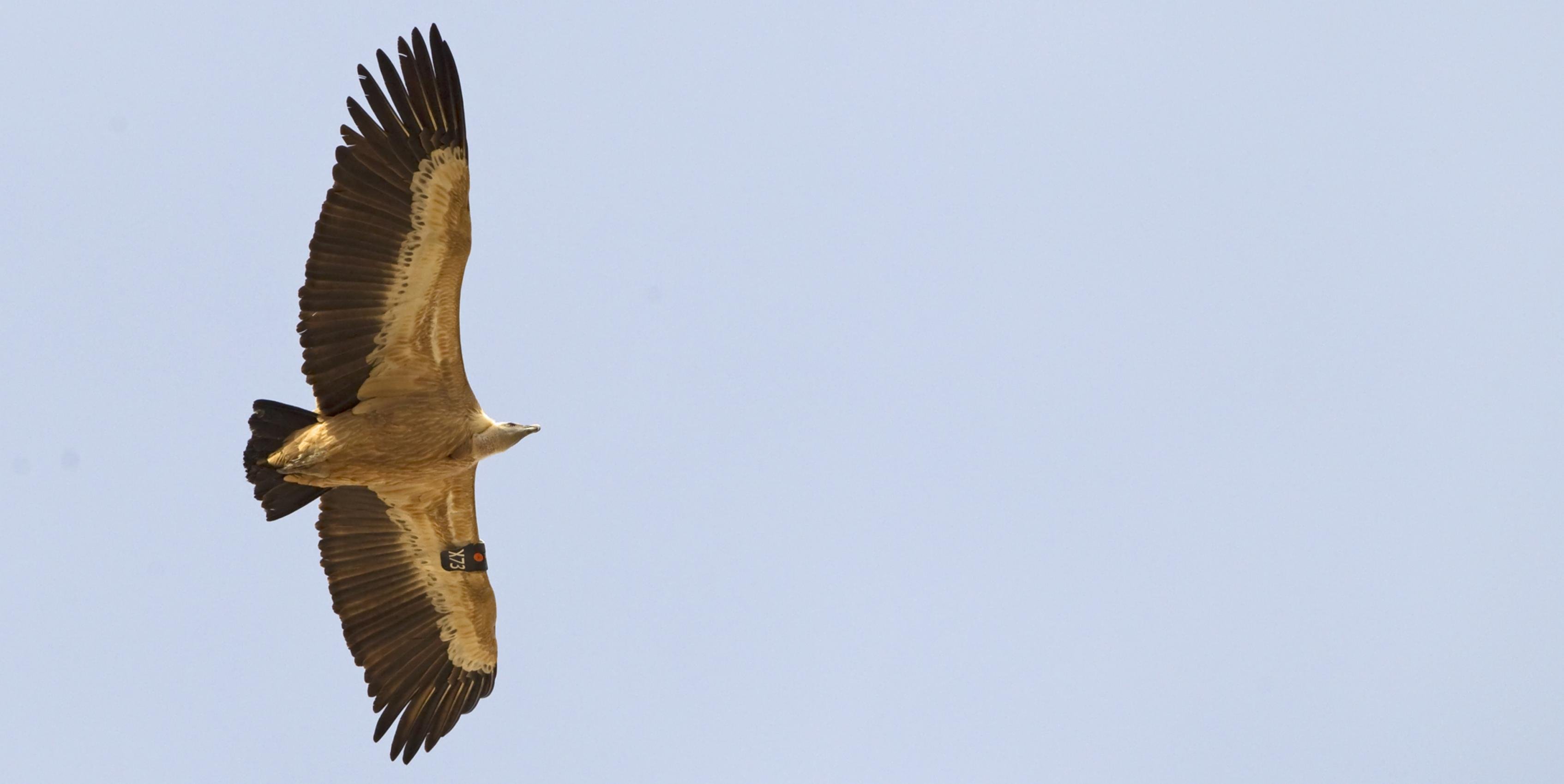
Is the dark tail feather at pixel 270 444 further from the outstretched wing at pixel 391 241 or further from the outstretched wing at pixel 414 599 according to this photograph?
the outstretched wing at pixel 414 599

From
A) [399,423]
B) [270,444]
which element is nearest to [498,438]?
[399,423]

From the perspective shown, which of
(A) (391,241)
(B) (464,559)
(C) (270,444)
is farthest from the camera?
(B) (464,559)

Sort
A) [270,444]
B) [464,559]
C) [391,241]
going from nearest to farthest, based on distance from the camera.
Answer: [391,241]
[270,444]
[464,559]

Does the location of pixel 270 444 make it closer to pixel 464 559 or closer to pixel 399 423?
pixel 399 423

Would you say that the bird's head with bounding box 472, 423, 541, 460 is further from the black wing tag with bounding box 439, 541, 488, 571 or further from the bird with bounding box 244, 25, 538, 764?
the black wing tag with bounding box 439, 541, 488, 571

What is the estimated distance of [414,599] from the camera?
17.8 m

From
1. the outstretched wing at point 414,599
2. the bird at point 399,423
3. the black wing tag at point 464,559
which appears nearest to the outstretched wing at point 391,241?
the bird at point 399,423

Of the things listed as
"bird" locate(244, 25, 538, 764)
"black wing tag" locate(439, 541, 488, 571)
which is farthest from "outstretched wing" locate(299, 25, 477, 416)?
"black wing tag" locate(439, 541, 488, 571)

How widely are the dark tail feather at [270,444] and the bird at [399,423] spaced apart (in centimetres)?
1

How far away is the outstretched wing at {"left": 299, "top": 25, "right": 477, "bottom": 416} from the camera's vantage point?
15398 mm

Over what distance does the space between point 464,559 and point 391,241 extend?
3.94 m

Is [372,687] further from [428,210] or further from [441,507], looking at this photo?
[428,210]

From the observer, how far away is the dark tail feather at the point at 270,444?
16.2 metres

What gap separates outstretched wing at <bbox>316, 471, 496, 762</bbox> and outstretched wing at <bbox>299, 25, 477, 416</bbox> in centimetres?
165
